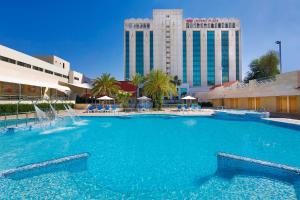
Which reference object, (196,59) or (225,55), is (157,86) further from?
(225,55)

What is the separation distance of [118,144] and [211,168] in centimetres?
463

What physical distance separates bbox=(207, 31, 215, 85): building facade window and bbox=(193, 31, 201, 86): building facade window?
2.93 meters

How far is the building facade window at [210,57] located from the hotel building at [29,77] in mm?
38722

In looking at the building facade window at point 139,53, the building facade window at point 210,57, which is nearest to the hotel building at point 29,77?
the building facade window at point 139,53

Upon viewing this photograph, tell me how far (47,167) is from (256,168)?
591cm

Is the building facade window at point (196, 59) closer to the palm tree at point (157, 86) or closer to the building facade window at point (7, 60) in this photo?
the palm tree at point (157, 86)

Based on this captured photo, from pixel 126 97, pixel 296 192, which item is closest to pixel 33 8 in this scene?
pixel 126 97

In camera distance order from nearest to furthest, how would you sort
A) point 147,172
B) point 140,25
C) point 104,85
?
point 147,172
point 104,85
point 140,25

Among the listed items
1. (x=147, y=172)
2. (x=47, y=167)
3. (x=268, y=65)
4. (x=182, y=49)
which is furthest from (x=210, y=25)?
(x=47, y=167)

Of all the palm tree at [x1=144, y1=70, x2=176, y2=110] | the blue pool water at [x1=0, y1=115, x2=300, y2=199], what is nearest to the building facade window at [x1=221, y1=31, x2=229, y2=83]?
the palm tree at [x1=144, y1=70, x2=176, y2=110]

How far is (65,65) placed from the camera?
4212cm

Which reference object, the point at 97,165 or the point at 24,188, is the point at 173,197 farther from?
the point at 24,188

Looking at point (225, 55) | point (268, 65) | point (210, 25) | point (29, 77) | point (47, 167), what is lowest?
point (47, 167)

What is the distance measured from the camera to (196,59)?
192 feet
